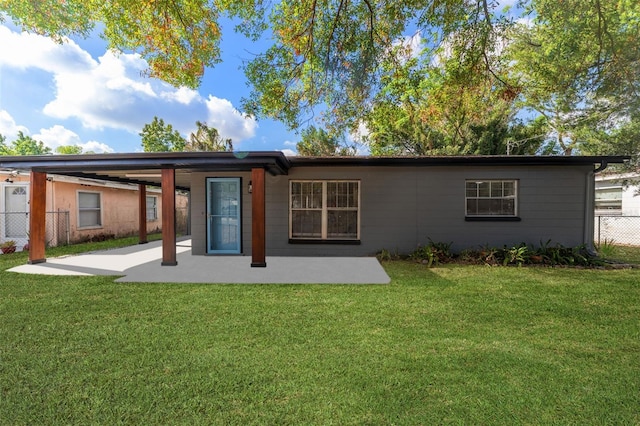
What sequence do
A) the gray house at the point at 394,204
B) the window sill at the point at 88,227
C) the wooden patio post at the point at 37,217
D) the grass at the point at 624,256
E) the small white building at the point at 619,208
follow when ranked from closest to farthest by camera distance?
the wooden patio post at the point at 37,217
the grass at the point at 624,256
the gray house at the point at 394,204
the window sill at the point at 88,227
the small white building at the point at 619,208

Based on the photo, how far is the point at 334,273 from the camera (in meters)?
5.62

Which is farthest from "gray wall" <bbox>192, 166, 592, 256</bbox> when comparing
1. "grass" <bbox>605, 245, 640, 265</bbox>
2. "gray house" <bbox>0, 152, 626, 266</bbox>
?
"grass" <bbox>605, 245, 640, 265</bbox>

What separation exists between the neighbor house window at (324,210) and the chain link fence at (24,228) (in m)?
8.36

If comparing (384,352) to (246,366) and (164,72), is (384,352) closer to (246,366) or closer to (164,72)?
(246,366)

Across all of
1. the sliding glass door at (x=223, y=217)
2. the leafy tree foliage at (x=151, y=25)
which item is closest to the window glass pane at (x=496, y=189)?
the sliding glass door at (x=223, y=217)

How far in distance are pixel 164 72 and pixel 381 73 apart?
5524mm

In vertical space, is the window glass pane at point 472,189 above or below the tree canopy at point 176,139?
below

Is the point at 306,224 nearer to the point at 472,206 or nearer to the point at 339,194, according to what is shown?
the point at 339,194

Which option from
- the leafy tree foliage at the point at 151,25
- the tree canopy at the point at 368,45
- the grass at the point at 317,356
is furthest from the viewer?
the leafy tree foliage at the point at 151,25

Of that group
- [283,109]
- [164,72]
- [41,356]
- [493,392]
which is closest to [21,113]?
[164,72]

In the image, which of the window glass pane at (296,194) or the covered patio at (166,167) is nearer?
the covered patio at (166,167)

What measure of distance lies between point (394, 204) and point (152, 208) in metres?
12.8

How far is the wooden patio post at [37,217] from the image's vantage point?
21.0 feet

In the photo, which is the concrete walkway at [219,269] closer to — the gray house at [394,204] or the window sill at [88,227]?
the gray house at [394,204]
